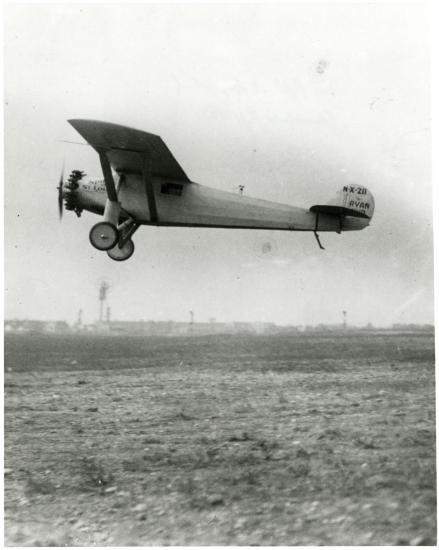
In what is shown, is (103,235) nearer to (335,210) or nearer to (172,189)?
(172,189)

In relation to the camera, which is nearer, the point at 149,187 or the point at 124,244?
the point at 149,187

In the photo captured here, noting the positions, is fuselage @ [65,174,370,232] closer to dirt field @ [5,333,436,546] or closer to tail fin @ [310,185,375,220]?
tail fin @ [310,185,375,220]

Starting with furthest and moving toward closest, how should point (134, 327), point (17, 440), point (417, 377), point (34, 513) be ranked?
point (134, 327) → point (417, 377) → point (17, 440) → point (34, 513)

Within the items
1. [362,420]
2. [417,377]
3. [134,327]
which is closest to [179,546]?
[362,420]

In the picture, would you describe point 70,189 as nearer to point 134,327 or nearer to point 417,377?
point 417,377

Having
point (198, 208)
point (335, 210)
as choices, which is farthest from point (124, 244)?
point (335, 210)
